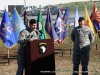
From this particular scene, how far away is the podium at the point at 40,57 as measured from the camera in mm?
6715

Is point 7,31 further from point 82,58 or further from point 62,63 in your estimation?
point 82,58

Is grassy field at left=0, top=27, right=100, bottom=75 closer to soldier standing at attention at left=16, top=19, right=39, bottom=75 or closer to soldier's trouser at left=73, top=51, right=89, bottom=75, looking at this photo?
soldier's trouser at left=73, top=51, right=89, bottom=75

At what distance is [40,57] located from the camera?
6.74 metres

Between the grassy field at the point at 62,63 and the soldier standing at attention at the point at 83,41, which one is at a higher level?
the soldier standing at attention at the point at 83,41

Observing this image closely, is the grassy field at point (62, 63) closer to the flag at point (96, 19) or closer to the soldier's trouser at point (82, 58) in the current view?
the flag at point (96, 19)

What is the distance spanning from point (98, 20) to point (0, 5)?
1316 inches

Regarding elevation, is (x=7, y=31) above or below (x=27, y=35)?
below

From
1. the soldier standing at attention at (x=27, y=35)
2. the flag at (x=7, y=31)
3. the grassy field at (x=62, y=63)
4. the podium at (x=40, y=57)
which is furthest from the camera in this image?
the flag at (x=7, y=31)

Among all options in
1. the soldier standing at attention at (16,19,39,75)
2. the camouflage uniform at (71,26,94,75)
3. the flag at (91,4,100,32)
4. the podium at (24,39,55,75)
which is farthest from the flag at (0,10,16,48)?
the flag at (91,4,100,32)

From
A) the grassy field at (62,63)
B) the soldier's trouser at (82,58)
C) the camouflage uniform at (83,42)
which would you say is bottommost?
the grassy field at (62,63)

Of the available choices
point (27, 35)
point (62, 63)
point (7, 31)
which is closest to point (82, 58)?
point (27, 35)

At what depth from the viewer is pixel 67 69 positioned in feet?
32.3

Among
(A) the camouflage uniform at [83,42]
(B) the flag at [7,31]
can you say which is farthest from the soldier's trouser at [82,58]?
(B) the flag at [7,31]

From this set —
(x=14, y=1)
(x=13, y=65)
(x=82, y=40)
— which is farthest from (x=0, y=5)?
(x=82, y=40)
